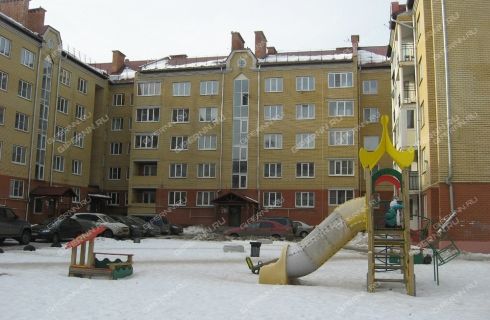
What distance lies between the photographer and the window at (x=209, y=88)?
46250 millimetres

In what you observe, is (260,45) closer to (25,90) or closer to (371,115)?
(371,115)

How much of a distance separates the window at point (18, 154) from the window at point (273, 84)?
67.7 feet

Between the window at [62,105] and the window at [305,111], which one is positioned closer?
the window at [62,105]

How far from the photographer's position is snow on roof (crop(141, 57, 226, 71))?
47656 millimetres

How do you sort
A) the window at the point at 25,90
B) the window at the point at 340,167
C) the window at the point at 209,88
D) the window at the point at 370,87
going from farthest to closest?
1. the window at the point at 209,88
2. the window at the point at 370,87
3. the window at the point at 340,167
4. the window at the point at 25,90

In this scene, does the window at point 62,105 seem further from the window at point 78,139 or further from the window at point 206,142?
the window at point 206,142

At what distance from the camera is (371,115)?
44531 millimetres

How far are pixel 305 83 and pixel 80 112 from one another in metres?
20.1

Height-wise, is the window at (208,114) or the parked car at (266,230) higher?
the window at (208,114)

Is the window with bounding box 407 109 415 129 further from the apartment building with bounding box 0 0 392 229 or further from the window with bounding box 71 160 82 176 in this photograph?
the window with bounding box 71 160 82 176

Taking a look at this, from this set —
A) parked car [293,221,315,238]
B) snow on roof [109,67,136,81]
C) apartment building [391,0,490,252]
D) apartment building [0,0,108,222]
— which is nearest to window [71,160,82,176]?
apartment building [0,0,108,222]

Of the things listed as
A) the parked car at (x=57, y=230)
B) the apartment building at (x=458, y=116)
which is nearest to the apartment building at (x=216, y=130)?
the parked car at (x=57, y=230)

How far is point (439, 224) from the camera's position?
21.5m

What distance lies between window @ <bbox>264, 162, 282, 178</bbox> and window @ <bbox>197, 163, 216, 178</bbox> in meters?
4.75
